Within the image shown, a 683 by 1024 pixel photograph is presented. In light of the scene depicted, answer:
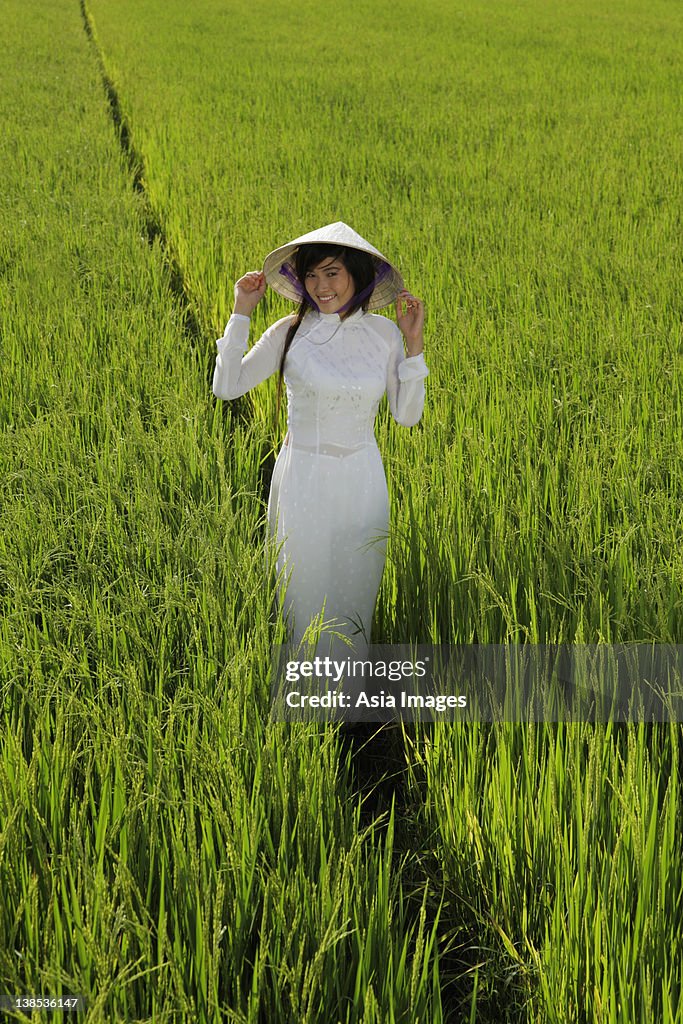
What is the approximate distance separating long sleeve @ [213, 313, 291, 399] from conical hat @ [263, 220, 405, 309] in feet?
0.25

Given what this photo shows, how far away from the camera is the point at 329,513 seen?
1937mm

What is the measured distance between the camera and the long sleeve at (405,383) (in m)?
1.90

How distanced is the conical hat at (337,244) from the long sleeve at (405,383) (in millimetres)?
100

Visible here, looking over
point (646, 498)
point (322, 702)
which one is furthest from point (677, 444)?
point (322, 702)

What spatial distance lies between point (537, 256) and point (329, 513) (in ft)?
9.28

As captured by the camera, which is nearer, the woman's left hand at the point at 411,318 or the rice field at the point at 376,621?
the rice field at the point at 376,621

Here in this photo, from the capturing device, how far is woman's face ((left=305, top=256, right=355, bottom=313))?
187 cm

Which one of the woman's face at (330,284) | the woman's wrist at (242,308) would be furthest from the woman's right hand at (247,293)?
the woman's face at (330,284)

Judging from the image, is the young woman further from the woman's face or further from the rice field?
the rice field

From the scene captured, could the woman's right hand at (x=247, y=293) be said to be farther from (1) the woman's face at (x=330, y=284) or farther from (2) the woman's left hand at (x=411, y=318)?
(2) the woman's left hand at (x=411, y=318)

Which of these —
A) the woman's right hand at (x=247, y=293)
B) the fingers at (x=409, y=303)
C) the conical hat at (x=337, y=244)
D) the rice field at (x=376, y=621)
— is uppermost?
the conical hat at (x=337, y=244)

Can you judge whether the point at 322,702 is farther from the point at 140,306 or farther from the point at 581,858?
the point at 140,306

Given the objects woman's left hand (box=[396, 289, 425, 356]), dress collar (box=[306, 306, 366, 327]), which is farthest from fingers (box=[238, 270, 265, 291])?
woman's left hand (box=[396, 289, 425, 356])

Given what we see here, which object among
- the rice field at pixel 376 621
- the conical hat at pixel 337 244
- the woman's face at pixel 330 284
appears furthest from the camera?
the woman's face at pixel 330 284
